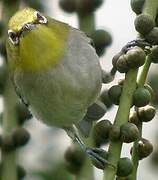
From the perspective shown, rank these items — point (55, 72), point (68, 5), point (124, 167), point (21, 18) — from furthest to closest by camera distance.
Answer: point (55, 72) → point (68, 5) → point (21, 18) → point (124, 167)

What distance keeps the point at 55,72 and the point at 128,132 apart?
85cm

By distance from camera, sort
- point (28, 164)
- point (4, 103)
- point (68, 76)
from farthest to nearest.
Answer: point (28, 164) < point (68, 76) < point (4, 103)

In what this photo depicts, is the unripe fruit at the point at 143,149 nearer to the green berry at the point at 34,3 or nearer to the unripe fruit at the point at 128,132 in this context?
the unripe fruit at the point at 128,132

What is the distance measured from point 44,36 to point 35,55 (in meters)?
0.09

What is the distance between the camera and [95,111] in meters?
2.43

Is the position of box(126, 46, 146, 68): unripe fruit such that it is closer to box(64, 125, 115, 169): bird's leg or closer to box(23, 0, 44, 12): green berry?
box(64, 125, 115, 169): bird's leg

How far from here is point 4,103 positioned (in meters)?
2.03

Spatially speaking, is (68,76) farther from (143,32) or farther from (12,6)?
(143,32)

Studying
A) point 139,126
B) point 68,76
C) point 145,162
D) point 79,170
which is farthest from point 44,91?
point 145,162

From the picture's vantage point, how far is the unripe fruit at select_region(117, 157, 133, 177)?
4.74ft

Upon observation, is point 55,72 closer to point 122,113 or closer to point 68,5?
point 68,5

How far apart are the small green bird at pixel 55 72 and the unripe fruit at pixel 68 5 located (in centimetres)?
8

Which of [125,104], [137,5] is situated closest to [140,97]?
[125,104]

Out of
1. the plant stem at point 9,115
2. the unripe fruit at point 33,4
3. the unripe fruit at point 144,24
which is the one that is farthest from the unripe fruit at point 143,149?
the unripe fruit at point 33,4
